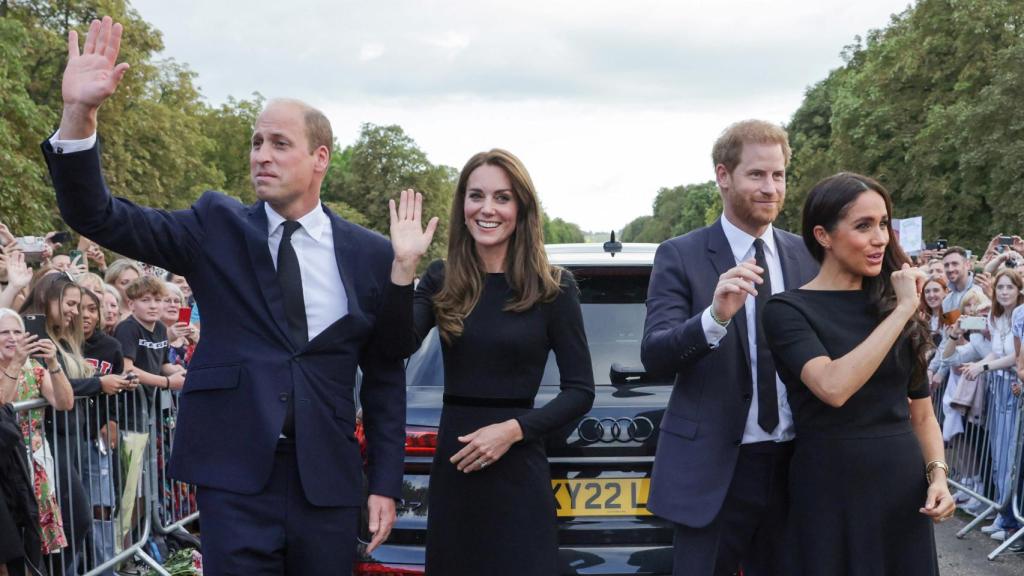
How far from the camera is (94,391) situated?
6.94m

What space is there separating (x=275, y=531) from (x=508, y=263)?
52.7 inches

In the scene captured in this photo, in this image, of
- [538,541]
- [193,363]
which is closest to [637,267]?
[538,541]

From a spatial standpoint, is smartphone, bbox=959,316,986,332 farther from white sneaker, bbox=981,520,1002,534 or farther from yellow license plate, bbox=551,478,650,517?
yellow license plate, bbox=551,478,650,517

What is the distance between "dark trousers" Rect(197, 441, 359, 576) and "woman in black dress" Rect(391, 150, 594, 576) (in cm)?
69

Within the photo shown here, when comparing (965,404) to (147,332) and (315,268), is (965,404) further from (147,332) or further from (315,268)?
(315,268)

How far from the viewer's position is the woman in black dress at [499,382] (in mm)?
4250

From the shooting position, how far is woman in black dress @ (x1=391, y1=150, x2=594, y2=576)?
4250 mm

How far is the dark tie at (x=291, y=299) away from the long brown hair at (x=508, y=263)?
70 cm

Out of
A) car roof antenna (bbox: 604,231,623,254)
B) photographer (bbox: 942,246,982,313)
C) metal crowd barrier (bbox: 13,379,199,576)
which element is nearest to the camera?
car roof antenna (bbox: 604,231,623,254)

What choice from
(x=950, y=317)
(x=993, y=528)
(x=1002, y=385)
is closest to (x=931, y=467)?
(x=993, y=528)

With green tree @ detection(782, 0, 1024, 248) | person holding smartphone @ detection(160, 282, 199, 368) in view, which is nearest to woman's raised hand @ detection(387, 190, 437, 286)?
person holding smartphone @ detection(160, 282, 199, 368)

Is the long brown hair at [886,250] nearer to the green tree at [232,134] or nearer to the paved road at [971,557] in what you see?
the paved road at [971,557]

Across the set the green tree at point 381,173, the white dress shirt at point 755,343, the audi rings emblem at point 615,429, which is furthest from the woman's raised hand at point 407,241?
the green tree at point 381,173

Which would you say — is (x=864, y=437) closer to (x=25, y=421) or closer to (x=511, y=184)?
(x=511, y=184)
